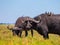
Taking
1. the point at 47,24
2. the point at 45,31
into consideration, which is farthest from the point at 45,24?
the point at 45,31

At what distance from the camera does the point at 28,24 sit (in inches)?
685

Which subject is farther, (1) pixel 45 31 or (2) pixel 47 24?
(2) pixel 47 24

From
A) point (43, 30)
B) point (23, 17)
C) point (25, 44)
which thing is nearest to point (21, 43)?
point (25, 44)

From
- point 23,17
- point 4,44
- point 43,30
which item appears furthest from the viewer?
point 23,17

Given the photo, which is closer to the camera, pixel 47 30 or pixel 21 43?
pixel 21 43

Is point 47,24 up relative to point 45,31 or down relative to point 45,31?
up

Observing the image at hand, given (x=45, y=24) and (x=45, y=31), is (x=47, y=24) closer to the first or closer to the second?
(x=45, y=24)

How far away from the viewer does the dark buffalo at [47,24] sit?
54.7 ft

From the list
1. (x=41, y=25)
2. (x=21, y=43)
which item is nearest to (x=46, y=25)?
(x=41, y=25)

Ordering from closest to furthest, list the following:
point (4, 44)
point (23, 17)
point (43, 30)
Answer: point (4, 44) → point (43, 30) → point (23, 17)

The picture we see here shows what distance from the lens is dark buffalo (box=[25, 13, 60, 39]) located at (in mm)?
16688

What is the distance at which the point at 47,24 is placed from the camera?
17016 mm

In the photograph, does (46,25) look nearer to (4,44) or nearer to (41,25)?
(41,25)

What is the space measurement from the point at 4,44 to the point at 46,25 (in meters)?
7.99
